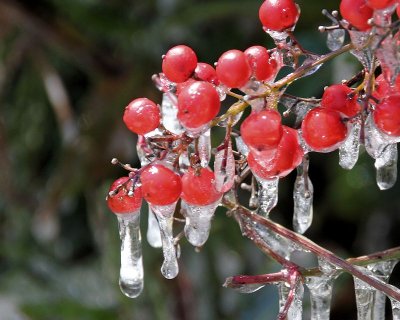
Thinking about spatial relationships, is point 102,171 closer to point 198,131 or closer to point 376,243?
point 376,243

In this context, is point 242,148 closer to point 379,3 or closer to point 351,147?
point 351,147

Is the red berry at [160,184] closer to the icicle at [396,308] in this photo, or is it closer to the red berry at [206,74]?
the red berry at [206,74]

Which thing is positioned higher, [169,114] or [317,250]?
[169,114]

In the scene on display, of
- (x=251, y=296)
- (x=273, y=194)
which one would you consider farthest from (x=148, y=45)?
(x=273, y=194)

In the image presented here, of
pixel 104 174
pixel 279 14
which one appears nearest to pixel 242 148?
pixel 279 14

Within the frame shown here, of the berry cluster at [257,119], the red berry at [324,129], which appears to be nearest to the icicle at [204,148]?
the berry cluster at [257,119]

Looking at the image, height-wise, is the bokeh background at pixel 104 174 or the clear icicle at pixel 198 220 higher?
the clear icicle at pixel 198 220
